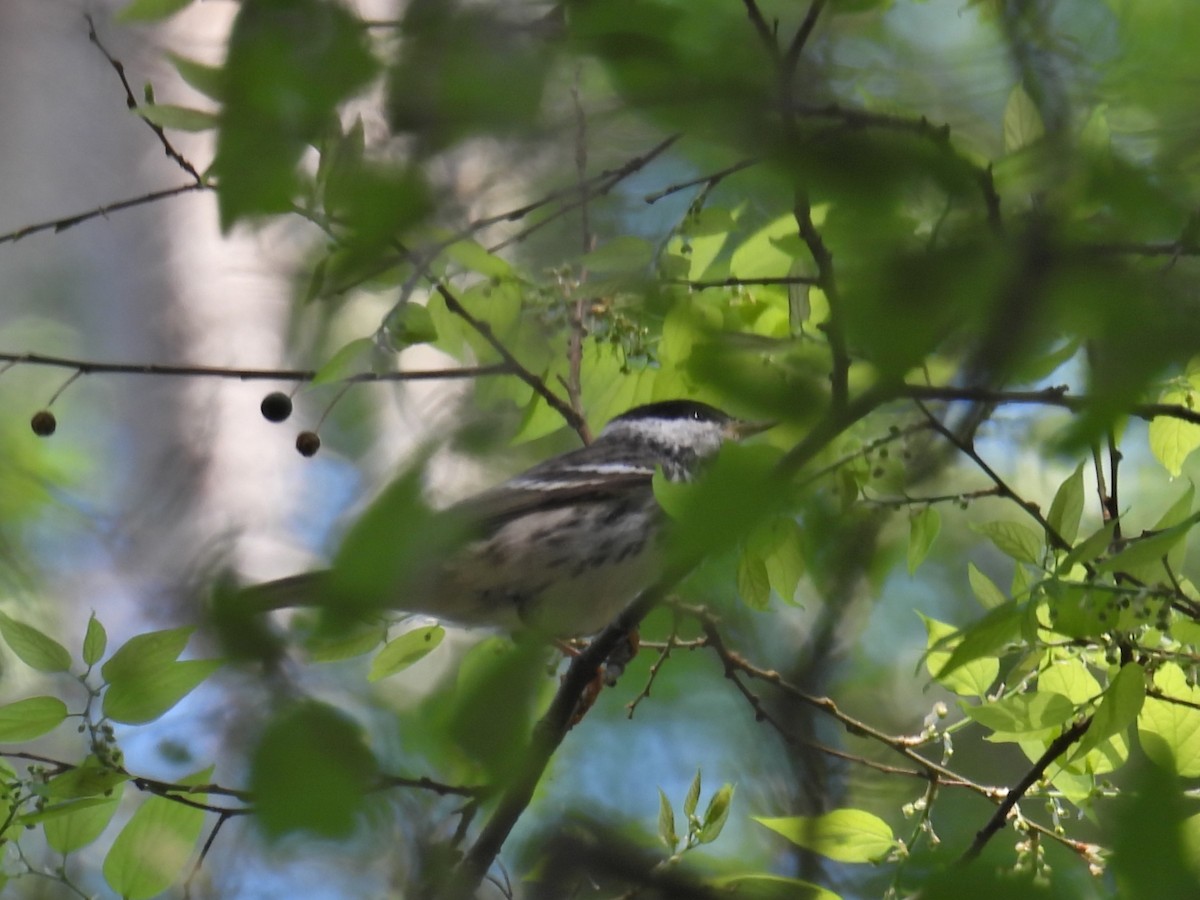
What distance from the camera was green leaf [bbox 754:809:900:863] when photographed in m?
1.67

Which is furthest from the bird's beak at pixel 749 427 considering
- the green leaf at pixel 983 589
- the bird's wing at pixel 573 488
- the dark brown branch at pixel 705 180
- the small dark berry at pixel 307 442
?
the small dark berry at pixel 307 442

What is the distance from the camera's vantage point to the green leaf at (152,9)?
1.16 meters

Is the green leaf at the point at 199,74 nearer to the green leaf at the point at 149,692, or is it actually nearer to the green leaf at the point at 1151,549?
the green leaf at the point at 149,692

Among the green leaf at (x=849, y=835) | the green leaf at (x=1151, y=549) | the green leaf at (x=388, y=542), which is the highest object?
the green leaf at (x=1151, y=549)

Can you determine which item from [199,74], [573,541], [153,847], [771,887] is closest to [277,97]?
[199,74]

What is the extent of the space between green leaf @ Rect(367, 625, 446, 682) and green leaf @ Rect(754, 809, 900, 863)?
67 centimetres

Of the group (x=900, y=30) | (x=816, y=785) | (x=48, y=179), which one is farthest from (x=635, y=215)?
(x=48, y=179)

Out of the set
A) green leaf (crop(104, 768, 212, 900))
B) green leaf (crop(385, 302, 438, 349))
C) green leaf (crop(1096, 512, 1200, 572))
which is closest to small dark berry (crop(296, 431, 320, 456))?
green leaf (crop(385, 302, 438, 349))

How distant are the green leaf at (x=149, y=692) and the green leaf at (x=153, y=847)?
30 cm

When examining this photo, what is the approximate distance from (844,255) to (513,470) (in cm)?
265

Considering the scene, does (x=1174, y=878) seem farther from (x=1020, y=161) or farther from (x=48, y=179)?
(x=48, y=179)

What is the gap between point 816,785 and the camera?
176 centimetres

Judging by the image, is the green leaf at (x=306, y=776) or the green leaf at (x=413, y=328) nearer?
the green leaf at (x=306, y=776)

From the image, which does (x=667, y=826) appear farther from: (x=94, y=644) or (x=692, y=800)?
(x=94, y=644)
